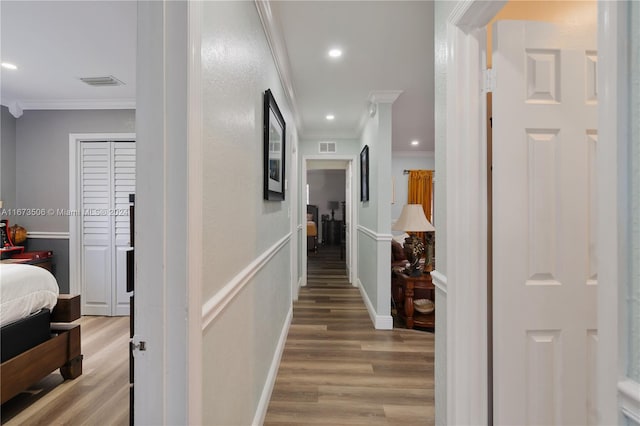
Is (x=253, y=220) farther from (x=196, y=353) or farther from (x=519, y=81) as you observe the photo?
(x=519, y=81)

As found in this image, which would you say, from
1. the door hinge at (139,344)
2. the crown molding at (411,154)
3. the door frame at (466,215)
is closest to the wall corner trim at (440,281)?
the door frame at (466,215)

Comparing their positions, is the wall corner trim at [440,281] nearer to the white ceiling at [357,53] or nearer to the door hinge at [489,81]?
the door hinge at [489,81]

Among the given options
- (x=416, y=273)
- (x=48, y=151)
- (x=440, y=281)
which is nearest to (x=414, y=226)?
(x=416, y=273)

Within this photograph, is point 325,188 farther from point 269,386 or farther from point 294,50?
point 269,386

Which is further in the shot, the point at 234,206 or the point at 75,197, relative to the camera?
the point at 75,197

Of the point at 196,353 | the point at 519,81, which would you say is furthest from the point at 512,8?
the point at 196,353

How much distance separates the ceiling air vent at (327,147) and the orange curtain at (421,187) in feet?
8.14

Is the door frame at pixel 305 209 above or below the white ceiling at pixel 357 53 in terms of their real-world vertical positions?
below

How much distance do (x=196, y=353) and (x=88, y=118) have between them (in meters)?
3.92

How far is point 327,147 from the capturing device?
5.18 m

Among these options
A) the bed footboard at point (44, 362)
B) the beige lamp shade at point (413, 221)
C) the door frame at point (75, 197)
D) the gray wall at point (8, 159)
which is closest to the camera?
the bed footboard at point (44, 362)

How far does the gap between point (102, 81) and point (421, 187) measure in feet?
19.5

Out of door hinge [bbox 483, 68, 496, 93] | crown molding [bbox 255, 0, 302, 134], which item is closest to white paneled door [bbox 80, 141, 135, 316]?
crown molding [bbox 255, 0, 302, 134]

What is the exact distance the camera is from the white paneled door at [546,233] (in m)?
1.17
